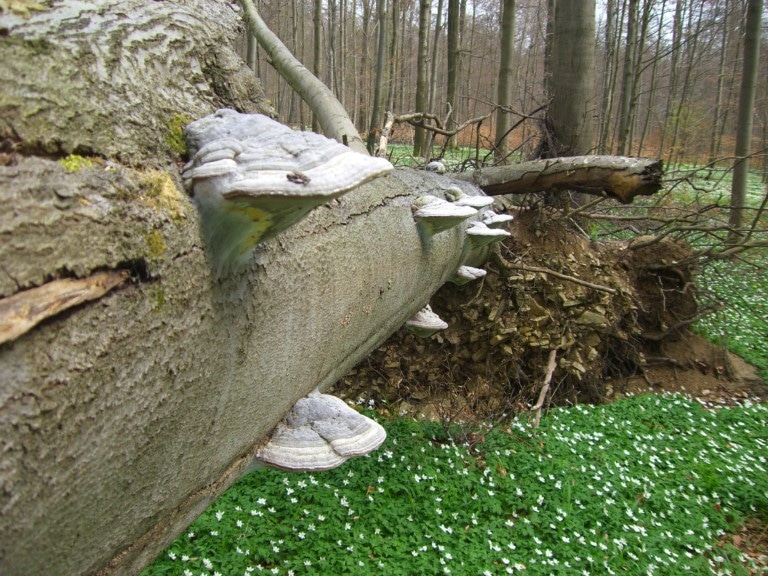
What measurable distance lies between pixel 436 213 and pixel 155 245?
126cm

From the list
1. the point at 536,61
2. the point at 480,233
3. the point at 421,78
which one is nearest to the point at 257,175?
the point at 480,233

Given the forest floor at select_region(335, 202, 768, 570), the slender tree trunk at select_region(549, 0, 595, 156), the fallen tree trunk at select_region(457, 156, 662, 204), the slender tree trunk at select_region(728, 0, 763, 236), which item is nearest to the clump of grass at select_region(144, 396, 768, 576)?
the forest floor at select_region(335, 202, 768, 570)

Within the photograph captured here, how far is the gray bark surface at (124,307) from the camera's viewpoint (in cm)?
58

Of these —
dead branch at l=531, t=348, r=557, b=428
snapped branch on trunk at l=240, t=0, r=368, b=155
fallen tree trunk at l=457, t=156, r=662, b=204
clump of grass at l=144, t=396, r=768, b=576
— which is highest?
snapped branch on trunk at l=240, t=0, r=368, b=155

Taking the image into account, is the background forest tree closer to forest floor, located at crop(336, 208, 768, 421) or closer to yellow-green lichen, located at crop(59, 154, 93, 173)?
forest floor, located at crop(336, 208, 768, 421)

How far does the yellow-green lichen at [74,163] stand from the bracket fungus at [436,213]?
1.32 m

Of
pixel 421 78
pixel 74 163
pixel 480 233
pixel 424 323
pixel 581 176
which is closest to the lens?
pixel 74 163

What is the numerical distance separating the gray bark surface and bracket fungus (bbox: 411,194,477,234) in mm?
796

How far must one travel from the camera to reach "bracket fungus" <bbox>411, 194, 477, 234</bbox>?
5.96 ft

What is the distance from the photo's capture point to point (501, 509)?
3275 millimetres

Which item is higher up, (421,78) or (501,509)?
(421,78)

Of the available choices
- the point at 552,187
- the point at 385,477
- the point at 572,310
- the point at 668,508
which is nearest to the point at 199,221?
the point at 385,477

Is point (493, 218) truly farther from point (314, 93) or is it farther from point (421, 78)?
point (421, 78)

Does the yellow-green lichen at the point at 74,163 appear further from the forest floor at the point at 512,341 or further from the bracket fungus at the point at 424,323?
the forest floor at the point at 512,341
